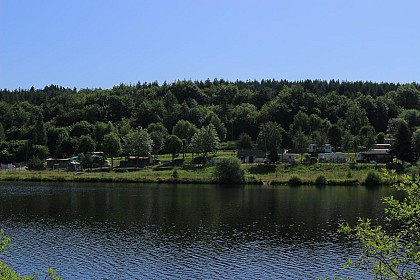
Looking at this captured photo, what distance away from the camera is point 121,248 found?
44875mm

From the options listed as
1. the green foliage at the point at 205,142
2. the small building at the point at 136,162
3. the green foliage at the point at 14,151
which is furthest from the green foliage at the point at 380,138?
the green foliage at the point at 14,151

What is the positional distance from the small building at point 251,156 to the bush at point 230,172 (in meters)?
28.0

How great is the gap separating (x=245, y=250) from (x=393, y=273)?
2953 centimetres

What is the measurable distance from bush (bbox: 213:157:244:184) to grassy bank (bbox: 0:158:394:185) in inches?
69.2

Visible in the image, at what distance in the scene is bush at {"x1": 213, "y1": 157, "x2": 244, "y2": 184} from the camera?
10275 centimetres

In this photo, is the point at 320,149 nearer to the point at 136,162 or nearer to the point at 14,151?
the point at 136,162

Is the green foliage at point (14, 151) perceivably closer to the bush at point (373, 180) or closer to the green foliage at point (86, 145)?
the green foliage at point (86, 145)

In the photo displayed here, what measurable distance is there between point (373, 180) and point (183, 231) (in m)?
57.2

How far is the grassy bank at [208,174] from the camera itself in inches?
4003

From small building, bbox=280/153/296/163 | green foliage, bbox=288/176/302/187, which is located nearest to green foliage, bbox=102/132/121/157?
Answer: small building, bbox=280/153/296/163

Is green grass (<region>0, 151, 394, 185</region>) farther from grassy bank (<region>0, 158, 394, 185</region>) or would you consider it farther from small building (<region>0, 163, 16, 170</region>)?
small building (<region>0, 163, 16, 170</region>)

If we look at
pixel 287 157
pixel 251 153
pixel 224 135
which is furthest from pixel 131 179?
pixel 224 135

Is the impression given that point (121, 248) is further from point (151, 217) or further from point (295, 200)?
point (295, 200)

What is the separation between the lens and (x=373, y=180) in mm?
97062
